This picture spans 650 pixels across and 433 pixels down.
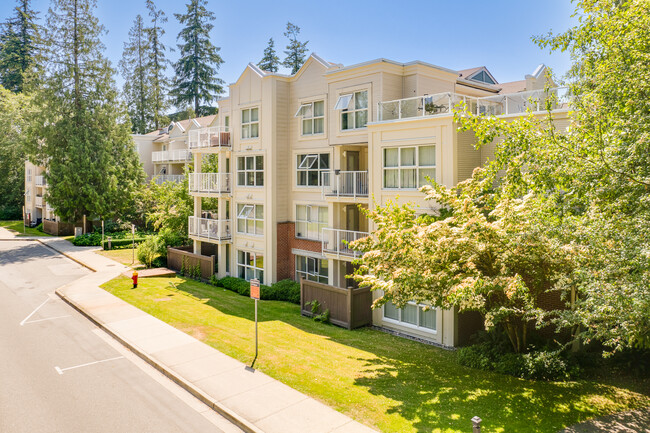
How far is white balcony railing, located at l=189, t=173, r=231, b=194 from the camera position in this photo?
27.0 metres

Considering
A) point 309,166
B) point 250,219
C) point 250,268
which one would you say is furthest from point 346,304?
point 250,219

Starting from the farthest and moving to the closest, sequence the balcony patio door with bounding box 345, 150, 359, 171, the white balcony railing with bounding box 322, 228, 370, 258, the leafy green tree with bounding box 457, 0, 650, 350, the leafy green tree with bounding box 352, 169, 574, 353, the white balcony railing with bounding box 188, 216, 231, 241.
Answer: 1. the white balcony railing with bounding box 188, 216, 231, 241
2. the balcony patio door with bounding box 345, 150, 359, 171
3. the white balcony railing with bounding box 322, 228, 370, 258
4. the leafy green tree with bounding box 352, 169, 574, 353
5. the leafy green tree with bounding box 457, 0, 650, 350

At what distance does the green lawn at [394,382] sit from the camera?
388 inches

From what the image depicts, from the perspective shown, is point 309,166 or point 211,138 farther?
point 211,138

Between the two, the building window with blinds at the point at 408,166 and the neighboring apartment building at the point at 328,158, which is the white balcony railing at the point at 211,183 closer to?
the neighboring apartment building at the point at 328,158

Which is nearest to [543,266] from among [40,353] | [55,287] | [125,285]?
[40,353]

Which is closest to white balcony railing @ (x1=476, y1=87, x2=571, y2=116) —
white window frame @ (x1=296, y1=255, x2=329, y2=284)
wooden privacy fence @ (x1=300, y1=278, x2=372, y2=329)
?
wooden privacy fence @ (x1=300, y1=278, x2=372, y2=329)

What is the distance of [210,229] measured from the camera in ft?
89.9

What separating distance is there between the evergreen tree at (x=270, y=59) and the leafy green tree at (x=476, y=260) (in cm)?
4862

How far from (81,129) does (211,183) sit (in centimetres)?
1989

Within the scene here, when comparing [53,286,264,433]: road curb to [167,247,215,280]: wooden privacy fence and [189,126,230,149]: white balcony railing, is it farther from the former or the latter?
[189,126,230,149]: white balcony railing

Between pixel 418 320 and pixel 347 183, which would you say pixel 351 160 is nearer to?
pixel 347 183

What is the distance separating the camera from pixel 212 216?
30.1 metres

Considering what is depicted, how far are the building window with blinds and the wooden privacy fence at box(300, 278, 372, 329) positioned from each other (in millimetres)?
4529
